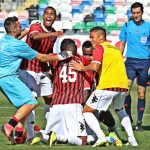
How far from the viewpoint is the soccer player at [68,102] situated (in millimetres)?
10406

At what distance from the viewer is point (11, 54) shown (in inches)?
401

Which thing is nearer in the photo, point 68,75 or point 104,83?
point 104,83

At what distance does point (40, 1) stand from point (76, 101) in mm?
15442

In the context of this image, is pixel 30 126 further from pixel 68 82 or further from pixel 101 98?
pixel 101 98

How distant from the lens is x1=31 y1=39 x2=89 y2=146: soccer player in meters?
10.4

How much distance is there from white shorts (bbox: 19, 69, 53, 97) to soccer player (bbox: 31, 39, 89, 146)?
0.84m

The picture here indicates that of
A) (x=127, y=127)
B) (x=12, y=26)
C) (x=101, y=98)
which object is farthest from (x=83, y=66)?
(x=12, y=26)

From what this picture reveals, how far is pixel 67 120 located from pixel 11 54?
1.28 metres

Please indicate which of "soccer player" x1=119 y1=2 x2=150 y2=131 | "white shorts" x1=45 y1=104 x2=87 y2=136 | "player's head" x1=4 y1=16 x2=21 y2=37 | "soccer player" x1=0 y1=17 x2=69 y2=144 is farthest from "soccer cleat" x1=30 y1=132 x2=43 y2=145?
"soccer player" x1=119 y1=2 x2=150 y2=131

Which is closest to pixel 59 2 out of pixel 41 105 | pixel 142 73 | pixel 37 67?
pixel 41 105

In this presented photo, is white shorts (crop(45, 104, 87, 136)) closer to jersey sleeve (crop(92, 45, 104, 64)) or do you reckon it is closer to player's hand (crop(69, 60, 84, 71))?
player's hand (crop(69, 60, 84, 71))

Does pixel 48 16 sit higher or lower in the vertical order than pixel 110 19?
higher

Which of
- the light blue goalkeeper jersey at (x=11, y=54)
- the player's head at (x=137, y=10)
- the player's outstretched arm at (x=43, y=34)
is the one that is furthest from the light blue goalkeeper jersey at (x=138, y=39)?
the light blue goalkeeper jersey at (x=11, y=54)

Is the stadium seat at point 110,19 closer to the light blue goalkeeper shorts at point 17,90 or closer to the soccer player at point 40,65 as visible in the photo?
the soccer player at point 40,65
